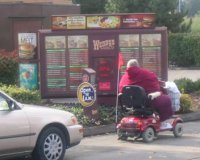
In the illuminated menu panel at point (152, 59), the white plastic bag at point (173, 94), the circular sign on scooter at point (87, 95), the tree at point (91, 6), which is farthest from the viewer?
the tree at point (91, 6)

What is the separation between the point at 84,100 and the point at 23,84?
118 inches

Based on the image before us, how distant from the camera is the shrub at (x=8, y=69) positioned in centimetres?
1948

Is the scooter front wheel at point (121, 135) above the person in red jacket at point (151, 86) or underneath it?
underneath

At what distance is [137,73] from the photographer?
1297 cm

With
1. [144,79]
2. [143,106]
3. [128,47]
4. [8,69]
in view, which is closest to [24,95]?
[128,47]

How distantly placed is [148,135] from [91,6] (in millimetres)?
30328

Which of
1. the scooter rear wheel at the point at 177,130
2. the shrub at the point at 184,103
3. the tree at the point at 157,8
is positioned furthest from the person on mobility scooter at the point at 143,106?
the tree at the point at 157,8

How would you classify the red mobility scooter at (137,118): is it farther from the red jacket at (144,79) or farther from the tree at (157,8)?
→ the tree at (157,8)

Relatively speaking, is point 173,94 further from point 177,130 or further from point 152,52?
point 152,52

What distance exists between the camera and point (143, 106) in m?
12.7

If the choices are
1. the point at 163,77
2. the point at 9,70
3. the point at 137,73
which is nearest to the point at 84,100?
the point at 137,73

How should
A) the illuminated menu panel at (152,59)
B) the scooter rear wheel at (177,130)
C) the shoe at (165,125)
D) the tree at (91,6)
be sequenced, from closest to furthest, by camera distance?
the shoe at (165,125), the scooter rear wheel at (177,130), the illuminated menu panel at (152,59), the tree at (91,6)

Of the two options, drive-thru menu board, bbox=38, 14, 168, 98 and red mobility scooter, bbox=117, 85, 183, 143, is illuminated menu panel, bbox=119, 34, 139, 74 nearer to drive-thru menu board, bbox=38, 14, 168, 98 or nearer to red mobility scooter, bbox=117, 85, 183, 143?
drive-thru menu board, bbox=38, 14, 168, 98

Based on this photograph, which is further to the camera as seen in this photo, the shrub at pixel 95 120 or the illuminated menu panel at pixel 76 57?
the illuminated menu panel at pixel 76 57
